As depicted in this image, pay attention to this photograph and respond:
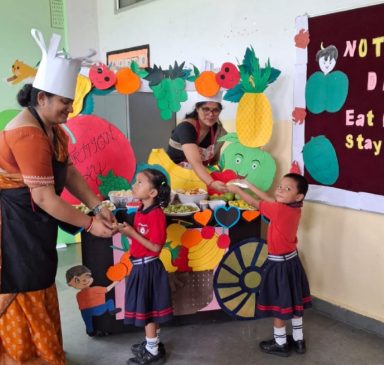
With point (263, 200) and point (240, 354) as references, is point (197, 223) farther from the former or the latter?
point (240, 354)

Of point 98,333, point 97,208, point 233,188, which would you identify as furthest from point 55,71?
point 98,333

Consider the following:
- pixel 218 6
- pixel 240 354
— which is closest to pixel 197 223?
pixel 240 354

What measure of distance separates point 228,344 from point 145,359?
0.45 m

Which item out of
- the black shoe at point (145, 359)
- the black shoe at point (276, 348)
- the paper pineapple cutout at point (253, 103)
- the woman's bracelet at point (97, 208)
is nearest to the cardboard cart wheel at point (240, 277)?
the black shoe at point (276, 348)

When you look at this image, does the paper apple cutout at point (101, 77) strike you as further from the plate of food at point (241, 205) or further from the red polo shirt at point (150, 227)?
the plate of food at point (241, 205)

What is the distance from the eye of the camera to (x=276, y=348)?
2078mm

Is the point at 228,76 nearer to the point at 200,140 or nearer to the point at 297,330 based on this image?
the point at 200,140

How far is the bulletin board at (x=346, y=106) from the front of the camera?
2.12m

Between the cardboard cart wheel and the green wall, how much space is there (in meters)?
2.30

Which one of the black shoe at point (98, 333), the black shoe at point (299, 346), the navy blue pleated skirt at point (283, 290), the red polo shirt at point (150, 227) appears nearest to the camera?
the red polo shirt at point (150, 227)

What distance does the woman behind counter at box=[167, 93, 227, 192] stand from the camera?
226 cm

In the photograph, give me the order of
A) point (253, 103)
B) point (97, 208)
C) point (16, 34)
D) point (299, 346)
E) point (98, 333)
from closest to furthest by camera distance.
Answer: point (97, 208), point (299, 346), point (98, 333), point (253, 103), point (16, 34)

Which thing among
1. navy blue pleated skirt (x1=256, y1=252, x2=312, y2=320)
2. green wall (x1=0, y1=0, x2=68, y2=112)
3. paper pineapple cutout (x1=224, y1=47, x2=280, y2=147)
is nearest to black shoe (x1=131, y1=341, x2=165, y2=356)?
navy blue pleated skirt (x1=256, y1=252, x2=312, y2=320)

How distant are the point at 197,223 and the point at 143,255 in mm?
397
